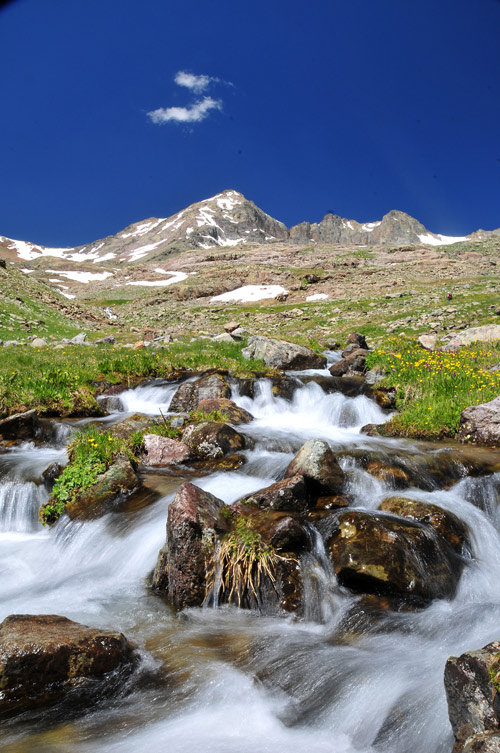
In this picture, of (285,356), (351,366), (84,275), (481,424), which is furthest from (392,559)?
(84,275)

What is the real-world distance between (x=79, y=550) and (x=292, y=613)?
3.33m

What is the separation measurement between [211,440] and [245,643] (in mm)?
4827

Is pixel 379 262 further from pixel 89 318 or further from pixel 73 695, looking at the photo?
pixel 73 695

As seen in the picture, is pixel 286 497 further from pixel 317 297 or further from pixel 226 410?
pixel 317 297

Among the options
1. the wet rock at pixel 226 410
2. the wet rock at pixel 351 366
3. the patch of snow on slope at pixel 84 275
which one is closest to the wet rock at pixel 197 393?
the wet rock at pixel 226 410

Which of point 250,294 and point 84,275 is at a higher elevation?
point 84,275

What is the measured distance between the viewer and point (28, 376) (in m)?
11.9

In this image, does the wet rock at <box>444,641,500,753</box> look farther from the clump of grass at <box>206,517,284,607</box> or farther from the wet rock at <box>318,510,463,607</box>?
the clump of grass at <box>206,517,284,607</box>

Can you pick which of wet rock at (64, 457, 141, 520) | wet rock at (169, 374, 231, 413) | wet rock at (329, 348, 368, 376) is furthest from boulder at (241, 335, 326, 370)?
wet rock at (64, 457, 141, 520)

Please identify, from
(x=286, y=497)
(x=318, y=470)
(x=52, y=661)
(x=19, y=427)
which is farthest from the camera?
(x=19, y=427)

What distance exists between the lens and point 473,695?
2.33 meters

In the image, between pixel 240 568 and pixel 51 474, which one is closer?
pixel 240 568

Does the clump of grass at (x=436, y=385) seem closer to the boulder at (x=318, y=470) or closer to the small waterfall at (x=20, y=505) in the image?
the boulder at (x=318, y=470)

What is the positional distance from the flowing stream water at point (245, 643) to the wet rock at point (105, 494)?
0.20m
